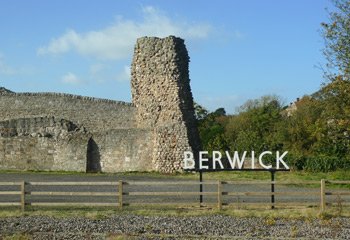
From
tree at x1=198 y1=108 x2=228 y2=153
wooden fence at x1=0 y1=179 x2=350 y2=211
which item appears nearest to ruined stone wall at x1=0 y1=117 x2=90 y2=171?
wooden fence at x1=0 y1=179 x2=350 y2=211

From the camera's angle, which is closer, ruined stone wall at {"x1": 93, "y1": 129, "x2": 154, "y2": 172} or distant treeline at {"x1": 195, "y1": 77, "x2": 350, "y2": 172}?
distant treeline at {"x1": 195, "y1": 77, "x2": 350, "y2": 172}

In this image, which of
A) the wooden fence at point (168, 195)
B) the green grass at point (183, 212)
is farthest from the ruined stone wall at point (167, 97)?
the green grass at point (183, 212)

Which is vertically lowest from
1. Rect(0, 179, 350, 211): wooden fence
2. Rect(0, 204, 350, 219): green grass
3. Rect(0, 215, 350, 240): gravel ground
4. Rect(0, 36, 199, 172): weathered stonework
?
Rect(0, 215, 350, 240): gravel ground

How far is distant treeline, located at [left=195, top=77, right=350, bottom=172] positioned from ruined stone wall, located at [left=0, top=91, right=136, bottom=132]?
10768 millimetres

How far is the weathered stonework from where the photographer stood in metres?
34.4

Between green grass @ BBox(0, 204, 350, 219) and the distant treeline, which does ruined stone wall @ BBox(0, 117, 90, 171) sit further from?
green grass @ BBox(0, 204, 350, 219)

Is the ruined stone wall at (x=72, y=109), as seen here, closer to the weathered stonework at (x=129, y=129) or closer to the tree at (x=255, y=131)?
the weathered stonework at (x=129, y=129)

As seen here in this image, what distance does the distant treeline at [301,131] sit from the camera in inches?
955

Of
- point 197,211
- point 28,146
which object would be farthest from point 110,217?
point 28,146

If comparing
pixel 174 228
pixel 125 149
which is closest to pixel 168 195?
pixel 174 228

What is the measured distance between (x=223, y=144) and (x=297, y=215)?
41.9 metres

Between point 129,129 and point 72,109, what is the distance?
5090mm

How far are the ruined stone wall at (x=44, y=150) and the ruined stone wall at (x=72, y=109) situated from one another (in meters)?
1.77

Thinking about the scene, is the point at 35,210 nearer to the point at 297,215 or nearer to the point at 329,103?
the point at 297,215
